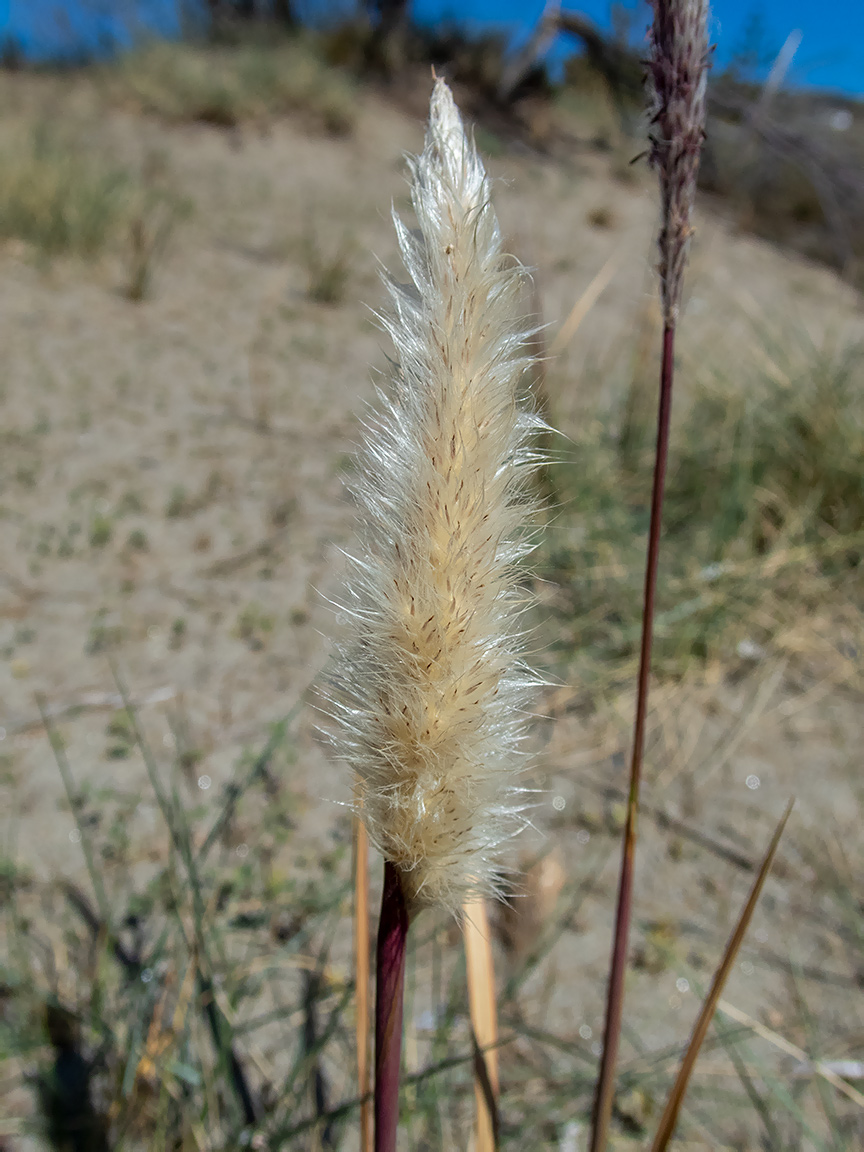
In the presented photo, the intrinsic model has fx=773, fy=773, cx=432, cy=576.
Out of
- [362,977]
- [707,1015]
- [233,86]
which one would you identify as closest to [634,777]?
[707,1015]

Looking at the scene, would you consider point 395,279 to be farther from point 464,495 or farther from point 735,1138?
point 735,1138

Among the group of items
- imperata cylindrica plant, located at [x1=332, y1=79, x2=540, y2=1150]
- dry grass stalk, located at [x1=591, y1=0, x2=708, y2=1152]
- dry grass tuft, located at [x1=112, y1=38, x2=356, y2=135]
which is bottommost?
imperata cylindrica plant, located at [x1=332, y1=79, x2=540, y2=1150]

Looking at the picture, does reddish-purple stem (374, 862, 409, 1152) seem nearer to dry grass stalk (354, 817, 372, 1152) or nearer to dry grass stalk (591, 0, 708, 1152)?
dry grass stalk (354, 817, 372, 1152)

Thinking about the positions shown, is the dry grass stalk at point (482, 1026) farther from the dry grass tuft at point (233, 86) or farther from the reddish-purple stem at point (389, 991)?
the dry grass tuft at point (233, 86)

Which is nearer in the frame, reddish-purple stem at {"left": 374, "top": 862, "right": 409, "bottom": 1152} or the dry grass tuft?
reddish-purple stem at {"left": 374, "top": 862, "right": 409, "bottom": 1152}

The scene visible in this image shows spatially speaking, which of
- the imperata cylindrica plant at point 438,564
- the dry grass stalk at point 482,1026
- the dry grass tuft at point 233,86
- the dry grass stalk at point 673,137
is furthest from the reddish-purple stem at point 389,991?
the dry grass tuft at point 233,86

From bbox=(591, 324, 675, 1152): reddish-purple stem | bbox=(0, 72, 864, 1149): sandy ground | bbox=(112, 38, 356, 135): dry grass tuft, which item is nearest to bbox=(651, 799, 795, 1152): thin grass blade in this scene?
bbox=(591, 324, 675, 1152): reddish-purple stem
